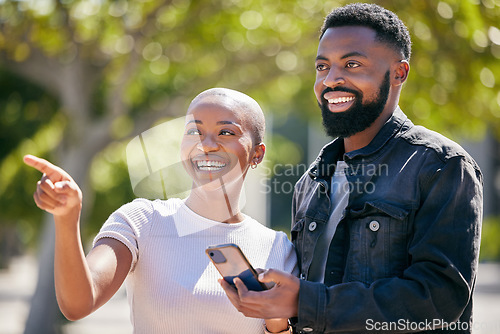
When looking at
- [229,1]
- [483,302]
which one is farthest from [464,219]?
[483,302]

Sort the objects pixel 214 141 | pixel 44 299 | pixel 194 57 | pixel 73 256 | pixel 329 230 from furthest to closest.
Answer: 1. pixel 194 57
2. pixel 44 299
3. pixel 214 141
4. pixel 329 230
5. pixel 73 256

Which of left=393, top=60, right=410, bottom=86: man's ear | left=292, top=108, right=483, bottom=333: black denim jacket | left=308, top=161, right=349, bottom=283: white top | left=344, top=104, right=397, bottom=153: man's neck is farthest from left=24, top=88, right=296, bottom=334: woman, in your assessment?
left=393, top=60, right=410, bottom=86: man's ear

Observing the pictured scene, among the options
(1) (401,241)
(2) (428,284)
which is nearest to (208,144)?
(1) (401,241)

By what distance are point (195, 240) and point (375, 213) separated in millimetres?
789

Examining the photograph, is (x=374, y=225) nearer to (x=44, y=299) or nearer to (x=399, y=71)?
(x=399, y=71)

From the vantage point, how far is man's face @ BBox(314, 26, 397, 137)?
2.64 m

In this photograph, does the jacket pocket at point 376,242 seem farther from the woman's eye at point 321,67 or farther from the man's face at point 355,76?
the woman's eye at point 321,67

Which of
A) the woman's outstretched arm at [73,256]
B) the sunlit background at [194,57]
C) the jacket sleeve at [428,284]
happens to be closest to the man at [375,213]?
the jacket sleeve at [428,284]

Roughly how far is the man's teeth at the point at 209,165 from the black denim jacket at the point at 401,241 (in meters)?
0.45

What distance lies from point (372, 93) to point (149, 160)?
989 millimetres

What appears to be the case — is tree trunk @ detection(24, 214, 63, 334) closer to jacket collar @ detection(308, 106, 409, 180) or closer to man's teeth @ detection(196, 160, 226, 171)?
man's teeth @ detection(196, 160, 226, 171)

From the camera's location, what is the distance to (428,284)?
2.28m

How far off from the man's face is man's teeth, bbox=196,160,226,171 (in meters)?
0.51

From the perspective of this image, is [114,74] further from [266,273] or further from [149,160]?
[266,273]
